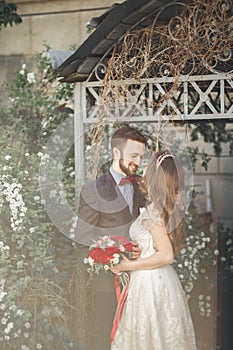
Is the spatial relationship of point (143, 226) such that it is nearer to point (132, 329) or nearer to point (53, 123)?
point (132, 329)

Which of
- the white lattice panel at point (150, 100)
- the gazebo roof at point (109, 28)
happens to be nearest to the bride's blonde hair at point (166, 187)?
the white lattice panel at point (150, 100)

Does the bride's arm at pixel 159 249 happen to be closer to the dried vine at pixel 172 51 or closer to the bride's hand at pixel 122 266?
the bride's hand at pixel 122 266

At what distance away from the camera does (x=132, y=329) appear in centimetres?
485

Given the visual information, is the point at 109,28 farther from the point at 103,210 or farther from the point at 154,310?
the point at 154,310

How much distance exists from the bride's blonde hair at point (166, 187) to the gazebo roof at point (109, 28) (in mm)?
916

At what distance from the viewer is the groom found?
202 inches

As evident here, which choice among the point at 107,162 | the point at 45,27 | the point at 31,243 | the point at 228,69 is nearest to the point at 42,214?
the point at 31,243

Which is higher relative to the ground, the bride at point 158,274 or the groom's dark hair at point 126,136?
the groom's dark hair at point 126,136

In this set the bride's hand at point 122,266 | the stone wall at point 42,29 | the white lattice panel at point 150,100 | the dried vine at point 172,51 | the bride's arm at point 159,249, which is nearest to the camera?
the bride's arm at point 159,249

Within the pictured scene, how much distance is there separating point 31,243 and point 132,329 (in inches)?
54.9

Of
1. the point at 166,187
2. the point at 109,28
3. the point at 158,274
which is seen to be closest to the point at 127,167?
the point at 166,187

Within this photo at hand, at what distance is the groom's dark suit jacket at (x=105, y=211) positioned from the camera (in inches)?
203

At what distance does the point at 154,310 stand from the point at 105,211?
793 millimetres

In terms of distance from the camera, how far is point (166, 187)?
4.77 meters
